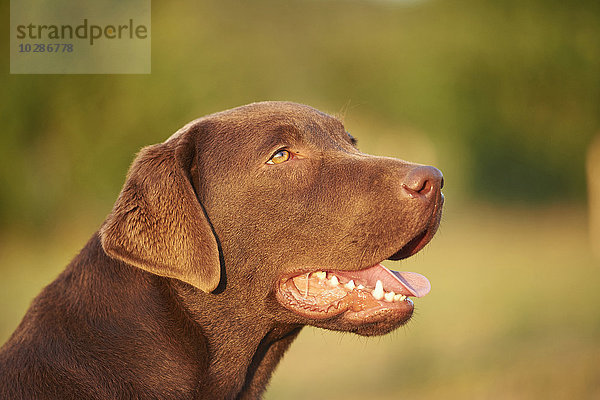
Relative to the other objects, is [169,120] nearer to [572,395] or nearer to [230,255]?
[572,395]

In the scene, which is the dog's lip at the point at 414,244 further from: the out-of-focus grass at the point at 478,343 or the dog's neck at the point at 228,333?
the dog's neck at the point at 228,333

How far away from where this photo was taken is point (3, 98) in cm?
1391

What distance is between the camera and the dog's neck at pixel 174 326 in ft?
9.91

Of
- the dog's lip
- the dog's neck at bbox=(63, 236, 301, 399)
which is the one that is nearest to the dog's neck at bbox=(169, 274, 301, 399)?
the dog's neck at bbox=(63, 236, 301, 399)

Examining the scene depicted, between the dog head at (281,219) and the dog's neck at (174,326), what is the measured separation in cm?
10

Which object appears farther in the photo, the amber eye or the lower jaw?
the amber eye

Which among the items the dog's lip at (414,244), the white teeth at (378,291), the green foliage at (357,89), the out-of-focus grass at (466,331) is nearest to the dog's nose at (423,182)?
the dog's lip at (414,244)

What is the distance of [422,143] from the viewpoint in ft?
78.2

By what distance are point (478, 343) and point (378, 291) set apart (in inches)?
294

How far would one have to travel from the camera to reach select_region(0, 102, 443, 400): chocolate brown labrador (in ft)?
9.86

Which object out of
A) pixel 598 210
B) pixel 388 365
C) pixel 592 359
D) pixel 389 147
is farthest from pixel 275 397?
pixel 389 147

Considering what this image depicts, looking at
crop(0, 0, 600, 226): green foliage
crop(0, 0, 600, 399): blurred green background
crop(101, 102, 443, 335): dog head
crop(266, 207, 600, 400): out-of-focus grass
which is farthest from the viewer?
crop(0, 0, 600, 226): green foliage

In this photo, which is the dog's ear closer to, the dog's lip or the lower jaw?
the lower jaw

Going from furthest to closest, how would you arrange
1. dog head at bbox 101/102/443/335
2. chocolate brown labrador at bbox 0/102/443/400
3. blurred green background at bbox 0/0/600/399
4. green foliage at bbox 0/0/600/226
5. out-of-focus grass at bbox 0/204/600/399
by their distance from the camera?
1. green foliage at bbox 0/0/600/226
2. blurred green background at bbox 0/0/600/399
3. out-of-focus grass at bbox 0/204/600/399
4. dog head at bbox 101/102/443/335
5. chocolate brown labrador at bbox 0/102/443/400
